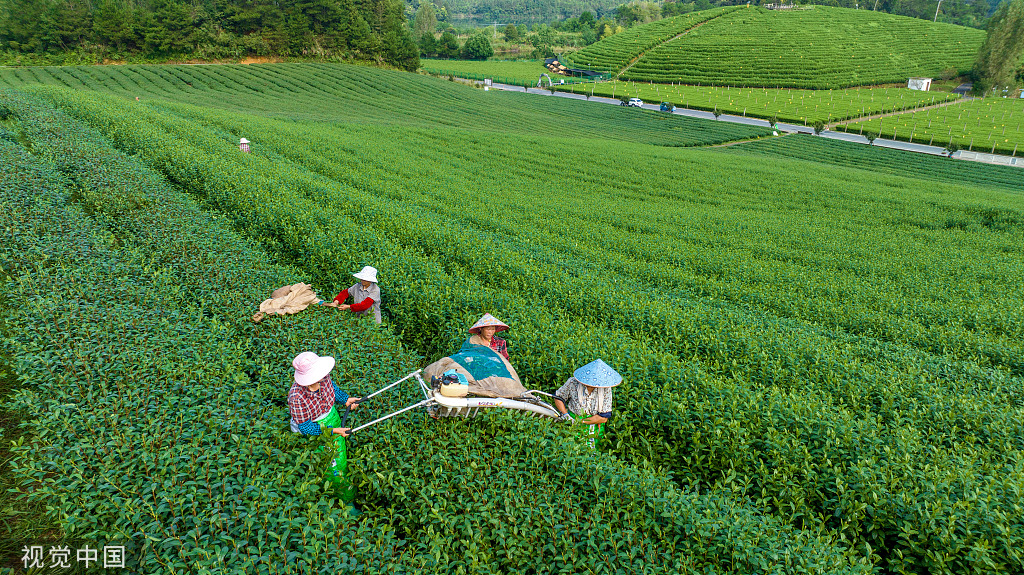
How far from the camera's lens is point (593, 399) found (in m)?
6.95

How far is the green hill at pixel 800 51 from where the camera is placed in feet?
352

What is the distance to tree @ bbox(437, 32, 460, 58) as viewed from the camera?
13050 centimetres

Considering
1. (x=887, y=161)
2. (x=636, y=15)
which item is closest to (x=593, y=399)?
(x=887, y=161)

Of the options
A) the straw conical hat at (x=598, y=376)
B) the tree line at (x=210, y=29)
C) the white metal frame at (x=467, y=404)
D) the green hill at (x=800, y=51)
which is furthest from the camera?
the green hill at (x=800, y=51)

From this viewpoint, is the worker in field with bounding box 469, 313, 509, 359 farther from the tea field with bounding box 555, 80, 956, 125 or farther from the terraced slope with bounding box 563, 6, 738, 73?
the terraced slope with bounding box 563, 6, 738, 73

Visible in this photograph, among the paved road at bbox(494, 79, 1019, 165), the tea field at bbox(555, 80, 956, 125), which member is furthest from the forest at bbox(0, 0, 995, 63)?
the paved road at bbox(494, 79, 1019, 165)

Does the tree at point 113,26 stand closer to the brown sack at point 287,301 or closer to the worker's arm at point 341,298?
the brown sack at point 287,301

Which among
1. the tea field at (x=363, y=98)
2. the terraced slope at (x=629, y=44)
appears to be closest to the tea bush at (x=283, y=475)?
the tea field at (x=363, y=98)

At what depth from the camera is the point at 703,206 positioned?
25.9 metres

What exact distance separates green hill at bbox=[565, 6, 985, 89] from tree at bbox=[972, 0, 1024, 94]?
11.4 m

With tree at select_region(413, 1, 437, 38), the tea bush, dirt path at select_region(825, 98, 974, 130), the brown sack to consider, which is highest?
tree at select_region(413, 1, 437, 38)

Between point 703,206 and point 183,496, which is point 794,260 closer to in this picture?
point 703,206

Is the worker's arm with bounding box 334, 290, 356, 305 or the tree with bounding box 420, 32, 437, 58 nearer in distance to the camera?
the worker's arm with bounding box 334, 290, 356, 305

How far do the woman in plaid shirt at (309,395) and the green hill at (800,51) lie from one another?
116 metres
